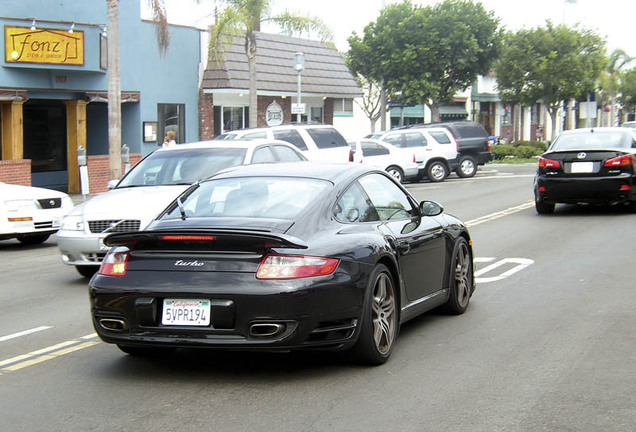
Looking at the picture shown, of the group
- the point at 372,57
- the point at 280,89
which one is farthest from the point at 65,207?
the point at 372,57

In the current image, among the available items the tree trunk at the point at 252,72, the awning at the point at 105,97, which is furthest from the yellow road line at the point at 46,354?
the tree trunk at the point at 252,72

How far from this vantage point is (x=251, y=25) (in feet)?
94.5

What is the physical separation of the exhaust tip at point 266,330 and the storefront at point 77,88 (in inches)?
734

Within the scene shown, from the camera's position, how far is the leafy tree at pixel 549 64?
50.2 m

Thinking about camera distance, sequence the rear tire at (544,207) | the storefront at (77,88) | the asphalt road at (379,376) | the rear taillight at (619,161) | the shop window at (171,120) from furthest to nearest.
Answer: the shop window at (171,120)
the storefront at (77,88)
the rear tire at (544,207)
the rear taillight at (619,161)
the asphalt road at (379,376)

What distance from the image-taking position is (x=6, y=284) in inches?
444

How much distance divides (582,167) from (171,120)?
16879 millimetres

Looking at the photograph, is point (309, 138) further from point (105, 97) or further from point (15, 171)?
point (105, 97)

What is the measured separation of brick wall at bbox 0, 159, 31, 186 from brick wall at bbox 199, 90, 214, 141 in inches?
338

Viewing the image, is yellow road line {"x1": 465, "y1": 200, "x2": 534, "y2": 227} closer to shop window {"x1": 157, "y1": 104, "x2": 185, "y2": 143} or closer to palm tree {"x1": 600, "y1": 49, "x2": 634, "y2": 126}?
shop window {"x1": 157, "y1": 104, "x2": 185, "y2": 143}

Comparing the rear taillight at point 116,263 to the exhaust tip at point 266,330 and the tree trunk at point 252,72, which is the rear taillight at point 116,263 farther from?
the tree trunk at point 252,72

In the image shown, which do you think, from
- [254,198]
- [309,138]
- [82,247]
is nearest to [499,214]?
[309,138]

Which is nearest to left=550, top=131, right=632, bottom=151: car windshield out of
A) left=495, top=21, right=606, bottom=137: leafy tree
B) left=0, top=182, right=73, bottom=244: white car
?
left=0, top=182, right=73, bottom=244: white car

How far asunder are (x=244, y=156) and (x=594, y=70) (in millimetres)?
43362
